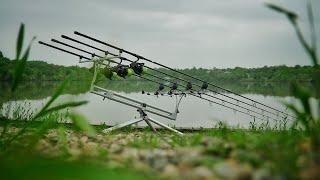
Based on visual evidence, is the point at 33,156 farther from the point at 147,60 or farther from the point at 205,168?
the point at 147,60

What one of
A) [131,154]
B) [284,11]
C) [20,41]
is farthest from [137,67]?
[284,11]

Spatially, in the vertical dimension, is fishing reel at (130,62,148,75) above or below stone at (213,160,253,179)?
above

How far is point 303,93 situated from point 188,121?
17.9 metres

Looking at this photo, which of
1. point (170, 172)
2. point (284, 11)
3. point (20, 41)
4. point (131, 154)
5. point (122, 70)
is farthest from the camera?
point (122, 70)

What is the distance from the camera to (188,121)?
21.1 metres

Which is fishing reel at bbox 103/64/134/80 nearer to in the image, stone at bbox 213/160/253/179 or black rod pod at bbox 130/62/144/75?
black rod pod at bbox 130/62/144/75

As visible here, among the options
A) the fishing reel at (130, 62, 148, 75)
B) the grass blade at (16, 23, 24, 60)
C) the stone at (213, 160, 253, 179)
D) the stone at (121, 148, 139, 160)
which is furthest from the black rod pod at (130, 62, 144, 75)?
the stone at (213, 160, 253, 179)

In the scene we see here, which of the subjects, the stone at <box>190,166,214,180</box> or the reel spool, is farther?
the reel spool

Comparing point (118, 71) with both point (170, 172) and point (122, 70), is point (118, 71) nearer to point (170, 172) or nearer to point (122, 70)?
point (122, 70)

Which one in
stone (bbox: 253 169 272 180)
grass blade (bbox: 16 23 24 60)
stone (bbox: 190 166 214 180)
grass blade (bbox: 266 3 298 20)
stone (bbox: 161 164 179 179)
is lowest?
stone (bbox: 161 164 179 179)

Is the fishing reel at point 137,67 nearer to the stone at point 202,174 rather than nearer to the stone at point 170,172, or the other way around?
the stone at point 170,172

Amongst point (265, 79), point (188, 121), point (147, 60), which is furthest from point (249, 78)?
point (147, 60)

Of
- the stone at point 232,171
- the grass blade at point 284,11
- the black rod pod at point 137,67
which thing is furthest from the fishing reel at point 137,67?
the stone at point 232,171

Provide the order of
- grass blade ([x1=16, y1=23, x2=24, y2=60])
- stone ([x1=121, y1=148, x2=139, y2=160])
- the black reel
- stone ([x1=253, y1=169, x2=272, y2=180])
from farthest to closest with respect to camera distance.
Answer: the black reel < grass blade ([x1=16, y1=23, x2=24, y2=60]) < stone ([x1=121, y1=148, x2=139, y2=160]) < stone ([x1=253, y1=169, x2=272, y2=180])
